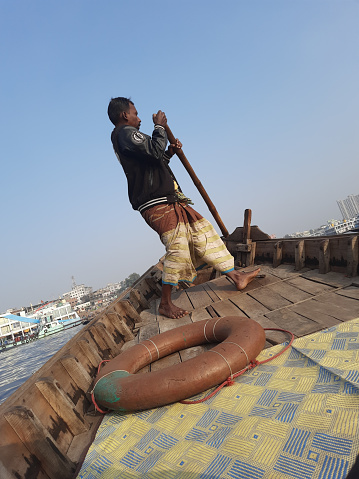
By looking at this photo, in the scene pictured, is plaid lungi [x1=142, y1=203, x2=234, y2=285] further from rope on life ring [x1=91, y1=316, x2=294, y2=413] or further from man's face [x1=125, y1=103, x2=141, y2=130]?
rope on life ring [x1=91, y1=316, x2=294, y2=413]

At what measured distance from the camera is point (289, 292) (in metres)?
3.27

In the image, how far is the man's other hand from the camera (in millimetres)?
3604

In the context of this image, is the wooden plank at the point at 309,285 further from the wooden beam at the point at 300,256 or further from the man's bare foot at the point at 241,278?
the man's bare foot at the point at 241,278

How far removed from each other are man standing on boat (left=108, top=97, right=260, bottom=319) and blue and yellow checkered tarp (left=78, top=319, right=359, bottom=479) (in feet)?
5.98

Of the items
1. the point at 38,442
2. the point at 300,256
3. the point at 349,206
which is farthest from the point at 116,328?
the point at 349,206

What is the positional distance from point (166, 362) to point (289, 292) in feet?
5.89

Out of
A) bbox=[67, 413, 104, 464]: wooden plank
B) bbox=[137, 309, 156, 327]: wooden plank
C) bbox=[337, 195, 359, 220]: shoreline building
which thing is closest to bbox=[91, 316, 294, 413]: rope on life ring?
bbox=[67, 413, 104, 464]: wooden plank

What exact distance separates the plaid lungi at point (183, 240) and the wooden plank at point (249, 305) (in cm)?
47

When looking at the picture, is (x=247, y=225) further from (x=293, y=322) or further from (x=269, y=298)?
(x=293, y=322)

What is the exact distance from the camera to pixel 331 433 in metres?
1.08

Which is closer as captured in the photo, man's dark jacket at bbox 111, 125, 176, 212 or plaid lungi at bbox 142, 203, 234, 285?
man's dark jacket at bbox 111, 125, 176, 212

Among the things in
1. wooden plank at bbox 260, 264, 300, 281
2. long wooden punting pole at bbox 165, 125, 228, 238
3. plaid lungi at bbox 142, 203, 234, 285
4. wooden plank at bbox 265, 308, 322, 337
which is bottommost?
wooden plank at bbox 265, 308, 322, 337

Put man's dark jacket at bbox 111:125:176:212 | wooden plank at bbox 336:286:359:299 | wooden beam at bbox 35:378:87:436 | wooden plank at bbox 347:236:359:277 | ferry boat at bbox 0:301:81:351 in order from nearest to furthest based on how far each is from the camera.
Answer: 1. wooden beam at bbox 35:378:87:436
2. wooden plank at bbox 336:286:359:299
3. wooden plank at bbox 347:236:359:277
4. man's dark jacket at bbox 111:125:176:212
5. ferry boat at bbox 0:301:81:351

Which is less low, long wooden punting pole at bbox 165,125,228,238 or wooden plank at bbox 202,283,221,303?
long wooden punting pole at bbox 165,125,228,238
